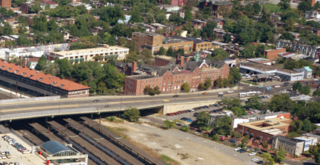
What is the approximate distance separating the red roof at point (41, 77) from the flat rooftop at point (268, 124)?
63.1 feet

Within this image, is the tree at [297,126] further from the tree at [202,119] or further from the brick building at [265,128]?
the tree at [202,119]

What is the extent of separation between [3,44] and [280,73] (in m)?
42.0

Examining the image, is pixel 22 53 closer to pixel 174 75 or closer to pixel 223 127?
pixel 174 75

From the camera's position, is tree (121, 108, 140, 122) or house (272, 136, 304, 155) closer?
house (272, 136, 304, 155)

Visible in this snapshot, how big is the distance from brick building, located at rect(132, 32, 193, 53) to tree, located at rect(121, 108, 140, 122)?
1232 inches

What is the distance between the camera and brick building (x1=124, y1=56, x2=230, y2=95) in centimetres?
6831

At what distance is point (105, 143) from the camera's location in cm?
5278

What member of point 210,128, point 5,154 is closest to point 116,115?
point 210,128

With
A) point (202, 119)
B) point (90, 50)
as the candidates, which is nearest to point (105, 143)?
point (202, 119)

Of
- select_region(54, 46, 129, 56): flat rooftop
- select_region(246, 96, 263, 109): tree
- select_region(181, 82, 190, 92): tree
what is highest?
select_region(54, 46, 129, 56): flat rooftop

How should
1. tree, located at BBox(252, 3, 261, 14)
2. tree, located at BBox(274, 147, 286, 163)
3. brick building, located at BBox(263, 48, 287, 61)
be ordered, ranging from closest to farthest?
tree, located at BBox(274, 147, 286, 163), brick building, located at BBox(263, 48, 287, 61), tree, located at BBox(252, 3, 261, 14)

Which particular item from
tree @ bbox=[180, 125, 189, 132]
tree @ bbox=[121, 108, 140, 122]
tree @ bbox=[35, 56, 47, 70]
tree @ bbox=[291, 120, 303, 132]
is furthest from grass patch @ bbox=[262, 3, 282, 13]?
tree @ bbox=[180, 125, 189, 132]

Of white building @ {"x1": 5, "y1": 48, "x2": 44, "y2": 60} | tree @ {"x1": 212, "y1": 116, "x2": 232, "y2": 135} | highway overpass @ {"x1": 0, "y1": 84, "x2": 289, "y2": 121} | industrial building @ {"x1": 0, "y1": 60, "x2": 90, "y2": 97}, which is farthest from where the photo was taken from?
white building @ {"x1": 5, "y1": 48, "x2": 44, "y2": 60}

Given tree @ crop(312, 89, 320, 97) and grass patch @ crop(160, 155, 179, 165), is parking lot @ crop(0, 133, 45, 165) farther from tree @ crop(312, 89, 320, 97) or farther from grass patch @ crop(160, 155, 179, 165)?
tree @ crop(312, 89, 320, 97)
